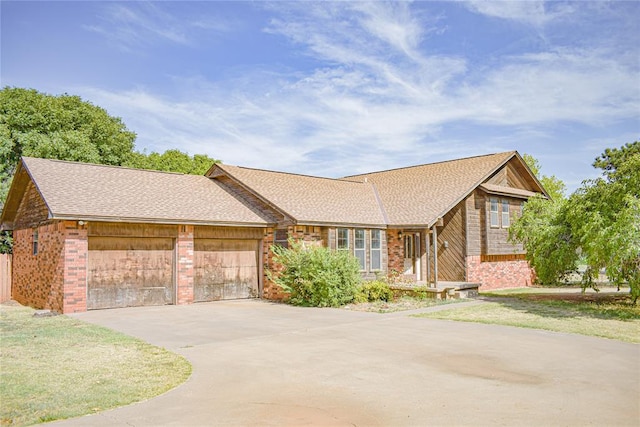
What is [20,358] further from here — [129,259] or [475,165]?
[475,165]

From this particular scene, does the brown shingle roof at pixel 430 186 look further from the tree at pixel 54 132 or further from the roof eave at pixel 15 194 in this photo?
the tree at pixel 54 132

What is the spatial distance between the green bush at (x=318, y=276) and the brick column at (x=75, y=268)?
6301 millimetres

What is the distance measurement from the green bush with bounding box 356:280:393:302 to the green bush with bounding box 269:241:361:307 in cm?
27

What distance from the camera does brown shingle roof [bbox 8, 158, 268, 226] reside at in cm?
1548

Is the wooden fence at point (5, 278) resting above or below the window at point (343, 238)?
below

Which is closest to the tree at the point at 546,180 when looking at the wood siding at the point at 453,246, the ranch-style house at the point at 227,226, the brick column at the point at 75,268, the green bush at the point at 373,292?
the ranch-style house at the point at 227,226

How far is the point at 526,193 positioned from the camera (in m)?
25.6

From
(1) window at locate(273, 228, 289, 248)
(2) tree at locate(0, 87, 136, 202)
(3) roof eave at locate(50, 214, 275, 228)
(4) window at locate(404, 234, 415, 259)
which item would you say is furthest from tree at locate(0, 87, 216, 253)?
(4) window at locate(404, 234, 415, 259)

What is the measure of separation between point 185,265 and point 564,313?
12.5m

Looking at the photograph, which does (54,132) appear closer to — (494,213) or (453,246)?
(453,246)

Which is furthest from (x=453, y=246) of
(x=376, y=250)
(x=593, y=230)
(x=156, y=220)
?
(x=156, y=220)

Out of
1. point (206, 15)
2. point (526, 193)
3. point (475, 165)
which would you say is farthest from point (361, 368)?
point (526, 193)

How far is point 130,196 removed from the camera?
17.3 metres

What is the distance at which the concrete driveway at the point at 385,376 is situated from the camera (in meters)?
5.83
